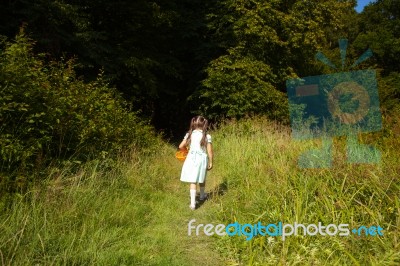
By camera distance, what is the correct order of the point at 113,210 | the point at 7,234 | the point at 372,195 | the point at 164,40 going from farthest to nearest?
the point at 164,40
the point at 113,210
the point at 372,195
the point at 7,234

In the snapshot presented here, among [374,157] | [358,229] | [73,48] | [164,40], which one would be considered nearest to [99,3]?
[73,48]

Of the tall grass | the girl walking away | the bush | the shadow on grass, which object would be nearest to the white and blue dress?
the girl walking away

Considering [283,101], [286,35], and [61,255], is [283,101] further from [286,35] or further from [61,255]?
[61,255]

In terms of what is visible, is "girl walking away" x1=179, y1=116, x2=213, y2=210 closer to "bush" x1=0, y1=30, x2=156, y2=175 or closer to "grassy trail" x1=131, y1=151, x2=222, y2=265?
"grassy trail" x1=131, y1=151, x2=222, y2=265

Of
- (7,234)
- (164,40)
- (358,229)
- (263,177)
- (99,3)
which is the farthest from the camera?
(164,40)

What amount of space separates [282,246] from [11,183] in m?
3.01

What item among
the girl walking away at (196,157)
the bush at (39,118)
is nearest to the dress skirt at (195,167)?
the girl walking away at (196,157)

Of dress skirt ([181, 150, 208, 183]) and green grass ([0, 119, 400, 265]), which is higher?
dress skirt ([181, 150, 208, 183])

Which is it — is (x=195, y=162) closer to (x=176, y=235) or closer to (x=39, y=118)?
(x=176, y=235)

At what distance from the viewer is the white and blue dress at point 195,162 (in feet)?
17.5

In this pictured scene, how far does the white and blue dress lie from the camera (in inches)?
209

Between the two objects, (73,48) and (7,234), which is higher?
(73,48)

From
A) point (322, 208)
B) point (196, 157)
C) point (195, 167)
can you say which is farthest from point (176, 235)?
point (322, 208)

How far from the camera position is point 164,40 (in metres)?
15.2
